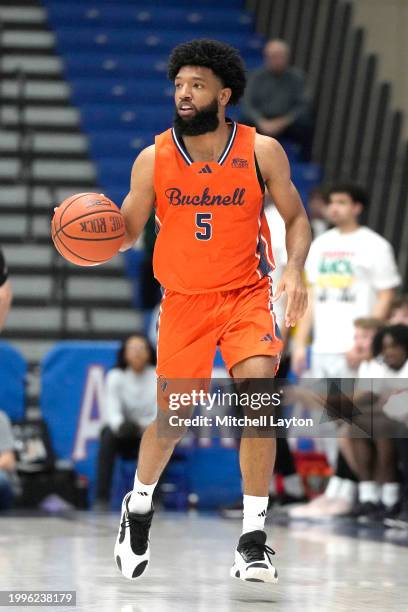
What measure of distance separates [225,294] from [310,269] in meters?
3.72

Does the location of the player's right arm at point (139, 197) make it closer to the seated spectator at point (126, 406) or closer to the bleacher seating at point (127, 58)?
the seated spectator at point (126, 406)

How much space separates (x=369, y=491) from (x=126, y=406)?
1930 mm

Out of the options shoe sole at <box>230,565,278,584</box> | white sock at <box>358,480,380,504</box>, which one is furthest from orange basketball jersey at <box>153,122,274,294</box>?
white sock at <box>358,480,380,504</box>

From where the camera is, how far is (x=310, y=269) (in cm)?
918

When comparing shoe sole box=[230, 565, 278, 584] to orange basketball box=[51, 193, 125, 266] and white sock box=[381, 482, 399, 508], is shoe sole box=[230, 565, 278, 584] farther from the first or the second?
white sock box=[381, 482, 399, 508]

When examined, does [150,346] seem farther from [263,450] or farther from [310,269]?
[263,450]

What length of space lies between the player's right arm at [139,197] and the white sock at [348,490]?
13.0ft

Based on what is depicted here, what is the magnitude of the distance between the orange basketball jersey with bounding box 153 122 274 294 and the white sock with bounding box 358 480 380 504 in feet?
12.0

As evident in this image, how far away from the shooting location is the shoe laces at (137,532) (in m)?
5.54

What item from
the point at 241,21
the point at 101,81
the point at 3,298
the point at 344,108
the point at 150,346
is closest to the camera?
the point at 3,298

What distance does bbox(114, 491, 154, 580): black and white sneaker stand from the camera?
18.1 feet

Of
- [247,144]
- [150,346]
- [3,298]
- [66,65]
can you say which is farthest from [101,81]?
[247,144]

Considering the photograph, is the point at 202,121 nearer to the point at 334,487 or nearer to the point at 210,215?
the point at 210,215

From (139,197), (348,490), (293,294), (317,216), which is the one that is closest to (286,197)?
(293,294)
